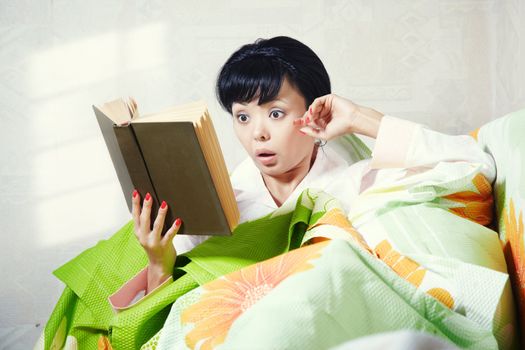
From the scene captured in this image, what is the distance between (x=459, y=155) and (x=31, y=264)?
1350mm

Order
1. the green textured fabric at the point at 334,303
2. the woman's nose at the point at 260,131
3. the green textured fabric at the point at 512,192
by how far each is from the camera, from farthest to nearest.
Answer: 1. the woman's nose at the point at 260,131
2. the green textured fabric at the point at 512,192
3. the green textured fabric at the point at 334,303

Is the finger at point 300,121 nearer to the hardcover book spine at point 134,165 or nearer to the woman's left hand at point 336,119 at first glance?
the woman's left hand at point 336,119

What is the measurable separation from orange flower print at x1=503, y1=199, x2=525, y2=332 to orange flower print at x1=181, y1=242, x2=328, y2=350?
27cm

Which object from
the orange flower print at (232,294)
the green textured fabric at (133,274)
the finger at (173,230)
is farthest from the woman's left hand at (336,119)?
the orange flower print at (232,294)

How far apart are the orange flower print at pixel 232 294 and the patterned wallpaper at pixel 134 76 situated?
1015 millimetres

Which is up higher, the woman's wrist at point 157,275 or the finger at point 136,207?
the finger at point 136,207

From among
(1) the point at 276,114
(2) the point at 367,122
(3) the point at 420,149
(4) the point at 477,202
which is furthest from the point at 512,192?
(1) the point at 276,114

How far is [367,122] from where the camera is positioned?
1158 millimetres

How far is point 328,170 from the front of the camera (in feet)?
4.11

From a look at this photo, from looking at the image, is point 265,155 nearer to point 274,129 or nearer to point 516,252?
point 274,129

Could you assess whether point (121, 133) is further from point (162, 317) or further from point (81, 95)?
point (81, 95)

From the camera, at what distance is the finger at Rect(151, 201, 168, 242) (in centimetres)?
101

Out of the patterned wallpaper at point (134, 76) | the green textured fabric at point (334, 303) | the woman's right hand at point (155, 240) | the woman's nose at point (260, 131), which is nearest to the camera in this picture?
the green textured fabric at point (334, 303)

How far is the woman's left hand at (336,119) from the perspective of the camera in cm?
115
